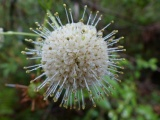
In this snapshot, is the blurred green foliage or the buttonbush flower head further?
the blurred green foliage

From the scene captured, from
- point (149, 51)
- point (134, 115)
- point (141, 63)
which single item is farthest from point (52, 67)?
point (149, 51)

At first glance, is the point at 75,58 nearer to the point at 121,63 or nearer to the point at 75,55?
the point at 75,55

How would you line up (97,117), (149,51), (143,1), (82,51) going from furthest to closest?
(149,51) < (143,1) < (97,117) < (82,51)

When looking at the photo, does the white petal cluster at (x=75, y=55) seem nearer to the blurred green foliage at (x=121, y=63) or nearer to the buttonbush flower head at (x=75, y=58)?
the buttonbush flower head at (x=75, y=58)

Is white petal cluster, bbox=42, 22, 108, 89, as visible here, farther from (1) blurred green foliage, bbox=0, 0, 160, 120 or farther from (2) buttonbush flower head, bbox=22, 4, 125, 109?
(1) blurred green foliage, bbox=0, 0, 160, 120

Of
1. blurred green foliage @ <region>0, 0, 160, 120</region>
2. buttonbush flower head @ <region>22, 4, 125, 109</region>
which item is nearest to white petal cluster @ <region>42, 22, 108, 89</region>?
buttonbush flower head @ <region>22, 4, 125, 109</region>

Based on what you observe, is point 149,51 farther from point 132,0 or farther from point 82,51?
point 82,51

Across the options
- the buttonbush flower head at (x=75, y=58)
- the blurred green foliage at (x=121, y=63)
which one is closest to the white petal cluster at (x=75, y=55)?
the buttonbush flower head at (x=75, y=58)

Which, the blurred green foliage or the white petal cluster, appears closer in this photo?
the white petal cluster
